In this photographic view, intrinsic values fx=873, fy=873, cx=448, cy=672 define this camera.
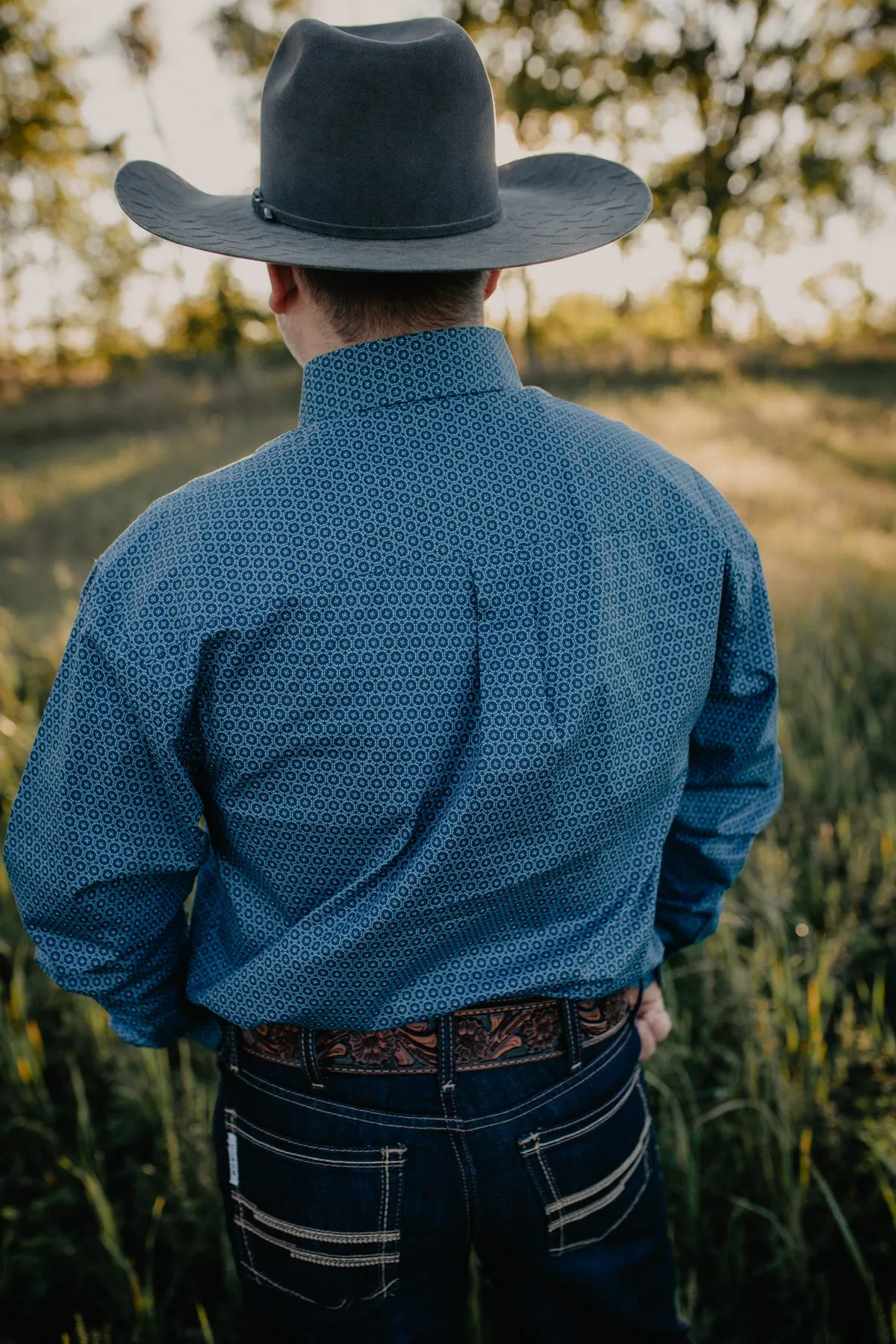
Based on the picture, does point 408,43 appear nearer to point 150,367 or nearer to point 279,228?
point 279,228

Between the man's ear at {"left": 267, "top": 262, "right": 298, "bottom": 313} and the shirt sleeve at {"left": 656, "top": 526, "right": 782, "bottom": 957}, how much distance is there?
0.67 metres

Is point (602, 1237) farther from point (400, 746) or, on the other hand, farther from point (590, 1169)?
point (400, 746)

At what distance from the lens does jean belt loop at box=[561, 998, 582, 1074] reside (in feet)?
3.85

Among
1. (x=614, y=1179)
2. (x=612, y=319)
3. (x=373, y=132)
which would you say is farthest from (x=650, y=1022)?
(x=612, y=319)

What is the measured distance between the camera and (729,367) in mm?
15516

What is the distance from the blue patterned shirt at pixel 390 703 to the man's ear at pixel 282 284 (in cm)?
15

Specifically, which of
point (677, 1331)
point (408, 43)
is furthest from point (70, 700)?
point (677, 1331)

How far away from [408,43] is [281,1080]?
1309 millimetres

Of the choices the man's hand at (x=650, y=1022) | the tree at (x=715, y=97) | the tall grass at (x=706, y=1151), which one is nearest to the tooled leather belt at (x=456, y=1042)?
the man's hand at (x=650, y=1022)

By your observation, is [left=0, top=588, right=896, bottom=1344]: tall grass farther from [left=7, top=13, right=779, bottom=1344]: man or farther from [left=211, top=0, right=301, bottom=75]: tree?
[left=211, top=0, right=301, bottom=75]: tree

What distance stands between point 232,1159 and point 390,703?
2.45 ft

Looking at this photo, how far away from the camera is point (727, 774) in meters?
1.45

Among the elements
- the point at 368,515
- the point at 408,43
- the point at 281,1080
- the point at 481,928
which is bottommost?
the point at 281,1080

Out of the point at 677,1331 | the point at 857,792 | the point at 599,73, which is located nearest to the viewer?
the point at 677,1331
